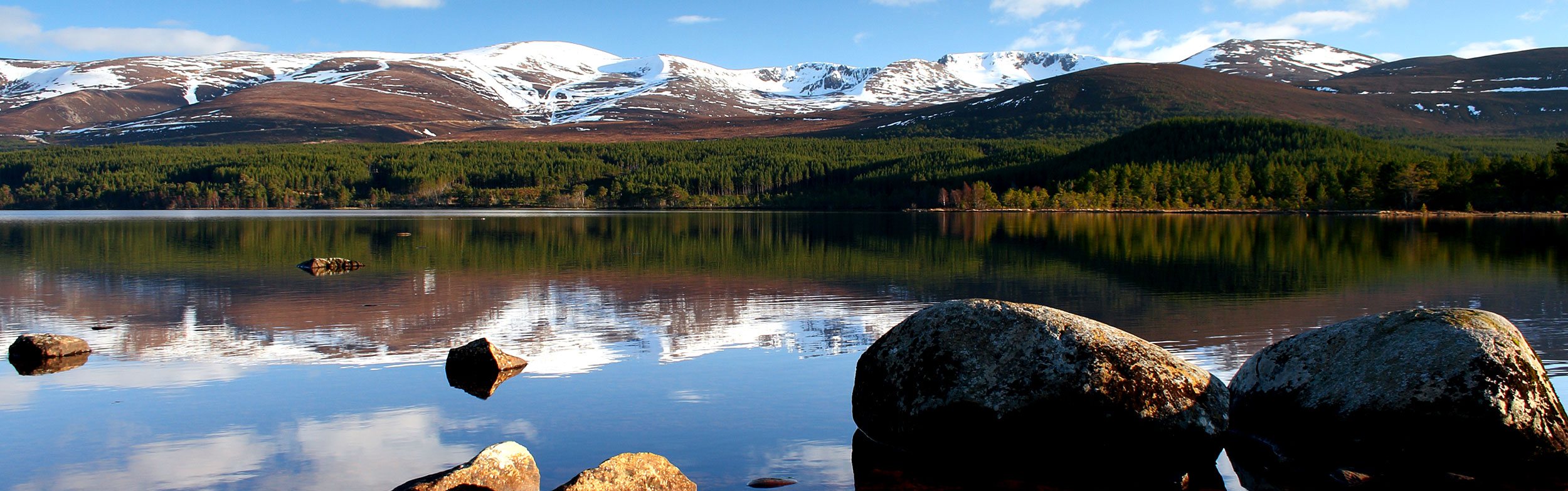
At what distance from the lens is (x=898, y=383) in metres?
12.6

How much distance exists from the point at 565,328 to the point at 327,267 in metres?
18.7

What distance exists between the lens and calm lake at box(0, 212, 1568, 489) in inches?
486

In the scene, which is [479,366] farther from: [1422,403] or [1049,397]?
[1422,403]

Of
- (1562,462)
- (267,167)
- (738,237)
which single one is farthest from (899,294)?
(267,167)

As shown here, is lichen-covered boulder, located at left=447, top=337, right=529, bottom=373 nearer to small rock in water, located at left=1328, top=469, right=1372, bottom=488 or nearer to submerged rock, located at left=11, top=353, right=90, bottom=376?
submerged rock, located at left=11, top=353, right=90, bottom=376

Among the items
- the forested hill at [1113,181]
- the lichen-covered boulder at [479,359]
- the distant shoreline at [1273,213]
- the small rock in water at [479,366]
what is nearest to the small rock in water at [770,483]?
the small rock in water at [479,366]

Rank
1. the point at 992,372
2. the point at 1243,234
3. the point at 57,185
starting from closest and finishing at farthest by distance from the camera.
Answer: the point at 992,372 < the point at 1243,234 < the point at 57,185

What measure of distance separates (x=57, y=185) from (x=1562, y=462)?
220336 millimetres

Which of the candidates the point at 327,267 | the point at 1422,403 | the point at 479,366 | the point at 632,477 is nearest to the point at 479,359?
the point at 479,366

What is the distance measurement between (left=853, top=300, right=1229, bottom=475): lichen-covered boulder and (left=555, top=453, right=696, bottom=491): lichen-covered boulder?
331 cm

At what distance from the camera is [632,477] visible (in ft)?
32.4

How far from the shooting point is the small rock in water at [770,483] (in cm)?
1092

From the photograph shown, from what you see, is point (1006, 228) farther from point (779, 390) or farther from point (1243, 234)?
point (779, 390)

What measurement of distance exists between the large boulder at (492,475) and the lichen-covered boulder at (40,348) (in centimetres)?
1265
